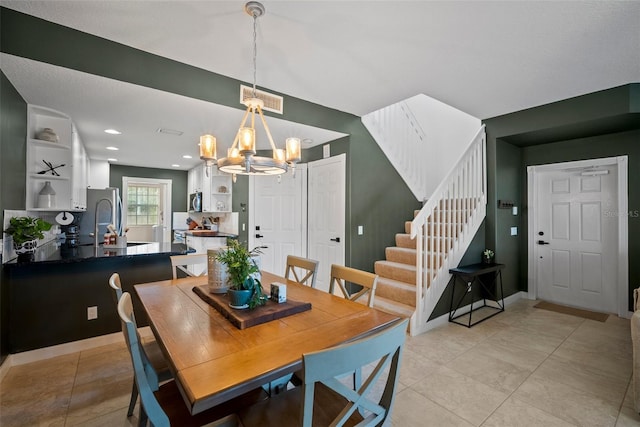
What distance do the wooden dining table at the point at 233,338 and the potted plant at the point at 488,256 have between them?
115 inches

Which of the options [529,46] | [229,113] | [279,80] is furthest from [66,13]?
[529,46]

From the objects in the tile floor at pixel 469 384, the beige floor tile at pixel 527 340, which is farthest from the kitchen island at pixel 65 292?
the beige floor tile at pixel 527 340

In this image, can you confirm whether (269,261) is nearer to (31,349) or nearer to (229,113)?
(229,113)

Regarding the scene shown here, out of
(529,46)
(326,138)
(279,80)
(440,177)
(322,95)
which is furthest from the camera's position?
(440,177)

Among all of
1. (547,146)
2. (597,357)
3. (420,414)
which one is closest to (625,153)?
(547,146)

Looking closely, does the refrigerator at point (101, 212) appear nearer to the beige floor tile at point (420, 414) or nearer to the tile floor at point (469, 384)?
the tile floor at point (469, 384)

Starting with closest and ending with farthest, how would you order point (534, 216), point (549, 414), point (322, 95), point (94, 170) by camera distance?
point (549, 414)
point (322, 95)
point (534, 216)
point (94, 170)

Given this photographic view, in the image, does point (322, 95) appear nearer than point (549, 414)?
No

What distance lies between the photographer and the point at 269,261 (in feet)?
15.1

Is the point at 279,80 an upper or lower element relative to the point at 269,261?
upper

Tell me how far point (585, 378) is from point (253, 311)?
2.71m

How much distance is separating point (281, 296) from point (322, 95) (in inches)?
92.2

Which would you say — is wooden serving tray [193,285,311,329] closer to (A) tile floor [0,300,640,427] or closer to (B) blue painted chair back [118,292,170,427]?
(B) blue painted chair back [118,292,170,427]

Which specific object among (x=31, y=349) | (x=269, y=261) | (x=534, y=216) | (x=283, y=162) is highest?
(x=283, y=162)
